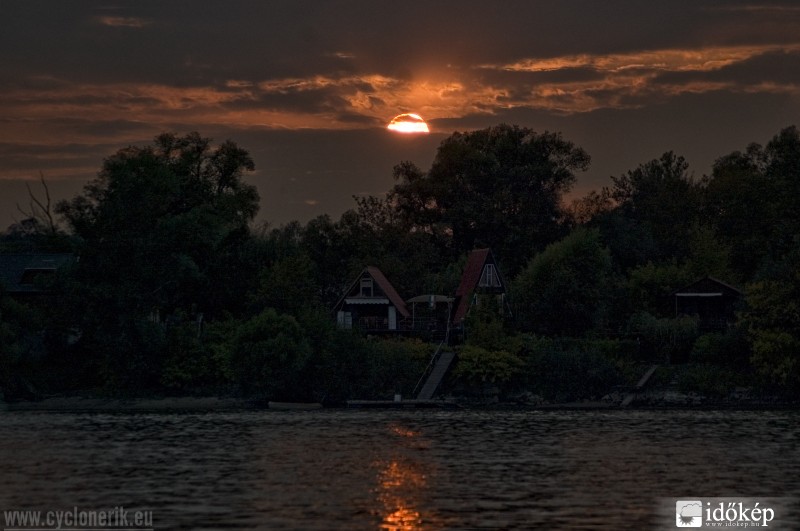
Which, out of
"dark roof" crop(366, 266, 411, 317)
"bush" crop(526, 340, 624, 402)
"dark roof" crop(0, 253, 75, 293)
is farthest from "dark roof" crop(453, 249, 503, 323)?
"dark roof" crop(0, 253, 75, 293)

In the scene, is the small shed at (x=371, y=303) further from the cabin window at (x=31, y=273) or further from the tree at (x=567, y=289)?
the cabin window at (x=31, y=273)

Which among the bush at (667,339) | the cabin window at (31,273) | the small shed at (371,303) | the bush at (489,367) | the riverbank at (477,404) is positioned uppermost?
the cabin window at (31,273)

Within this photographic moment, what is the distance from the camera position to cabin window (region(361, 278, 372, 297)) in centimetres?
9862

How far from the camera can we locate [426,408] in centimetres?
7825

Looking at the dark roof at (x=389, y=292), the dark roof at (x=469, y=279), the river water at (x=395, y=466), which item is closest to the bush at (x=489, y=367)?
the river water at (x=395, y=466)

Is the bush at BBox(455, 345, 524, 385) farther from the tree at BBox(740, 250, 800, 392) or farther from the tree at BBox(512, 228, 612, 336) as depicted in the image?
the tree at BBox(740, 250, 800, 392)

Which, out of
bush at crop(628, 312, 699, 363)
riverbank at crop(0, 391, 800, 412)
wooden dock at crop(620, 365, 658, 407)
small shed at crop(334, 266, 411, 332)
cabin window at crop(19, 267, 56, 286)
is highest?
A: cabin window at crop(19, 267, 56, 286)

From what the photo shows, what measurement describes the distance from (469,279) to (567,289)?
9763 mm

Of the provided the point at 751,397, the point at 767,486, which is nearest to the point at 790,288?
the point at 751,397

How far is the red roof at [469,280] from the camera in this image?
97.8 meters

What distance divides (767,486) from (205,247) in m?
58.2

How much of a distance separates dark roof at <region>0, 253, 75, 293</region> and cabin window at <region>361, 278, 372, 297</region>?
2271 cm

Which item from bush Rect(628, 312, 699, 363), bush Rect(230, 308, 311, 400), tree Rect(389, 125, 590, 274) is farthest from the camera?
tree Rect(389, 125, 590, 274)

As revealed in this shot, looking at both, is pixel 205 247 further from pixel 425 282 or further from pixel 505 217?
pixel 505 217
